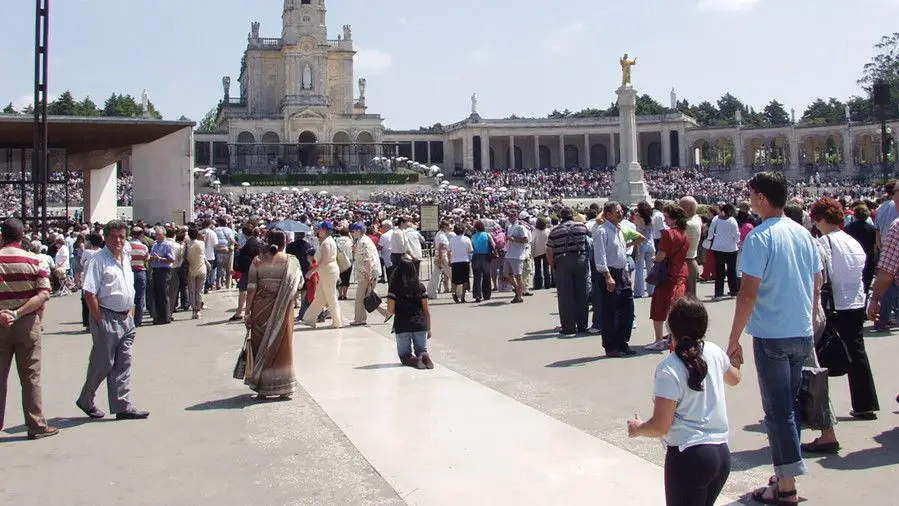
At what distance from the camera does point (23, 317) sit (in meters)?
6.89

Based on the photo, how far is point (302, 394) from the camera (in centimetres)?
851

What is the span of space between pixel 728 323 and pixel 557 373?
4.11 meters

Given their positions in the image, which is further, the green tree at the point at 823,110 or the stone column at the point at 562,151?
the green tree at the point at 823,110

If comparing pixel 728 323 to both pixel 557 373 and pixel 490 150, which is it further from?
pixel 490 150

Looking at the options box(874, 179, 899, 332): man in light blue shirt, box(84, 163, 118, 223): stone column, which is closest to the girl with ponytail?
box(874, 179, 899, 332): man in light blue shirt

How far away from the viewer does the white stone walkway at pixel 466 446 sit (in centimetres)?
538

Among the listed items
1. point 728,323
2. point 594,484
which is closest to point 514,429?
point 594,484

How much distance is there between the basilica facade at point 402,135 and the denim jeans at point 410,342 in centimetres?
6065

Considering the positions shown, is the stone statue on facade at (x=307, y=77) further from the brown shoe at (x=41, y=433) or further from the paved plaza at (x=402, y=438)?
the brown shoe at (x=41, y=433)

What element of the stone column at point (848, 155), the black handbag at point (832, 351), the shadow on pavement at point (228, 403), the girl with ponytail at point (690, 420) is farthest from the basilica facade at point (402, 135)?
the girl with ponytail at point (690, 420)

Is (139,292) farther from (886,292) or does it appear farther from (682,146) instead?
(682,146)

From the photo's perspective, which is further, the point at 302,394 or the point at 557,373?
the point at 557,373

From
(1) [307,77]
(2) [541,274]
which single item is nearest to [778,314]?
(2) [541,274]

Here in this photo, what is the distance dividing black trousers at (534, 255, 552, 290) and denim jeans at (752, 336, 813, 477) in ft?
44.8
